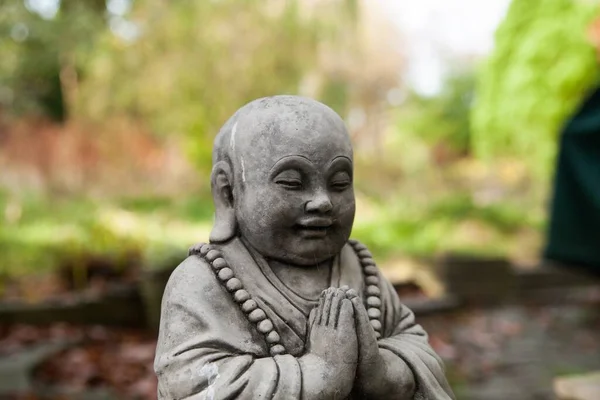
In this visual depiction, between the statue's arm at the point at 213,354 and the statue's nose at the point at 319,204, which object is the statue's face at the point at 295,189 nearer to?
the statue's nose at the point at 319,204

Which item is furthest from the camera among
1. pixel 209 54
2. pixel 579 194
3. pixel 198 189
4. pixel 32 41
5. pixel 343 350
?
pixel 198 189

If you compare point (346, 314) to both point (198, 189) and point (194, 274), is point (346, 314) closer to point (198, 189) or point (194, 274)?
point (194, 274)

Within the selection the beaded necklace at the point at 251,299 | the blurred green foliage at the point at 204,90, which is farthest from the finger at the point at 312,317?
the blurred green foliage at the point at 204,90

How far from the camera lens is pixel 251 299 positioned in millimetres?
2039

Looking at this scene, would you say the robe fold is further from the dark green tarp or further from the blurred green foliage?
the blurred green foliage

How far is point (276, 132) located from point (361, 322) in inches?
25.8

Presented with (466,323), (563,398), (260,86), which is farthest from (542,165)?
(563,398)

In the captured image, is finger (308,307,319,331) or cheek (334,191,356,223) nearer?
finger (308,307,319,331)

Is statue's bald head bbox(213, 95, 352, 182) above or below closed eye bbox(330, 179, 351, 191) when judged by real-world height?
above

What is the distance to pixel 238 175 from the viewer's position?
2.12m

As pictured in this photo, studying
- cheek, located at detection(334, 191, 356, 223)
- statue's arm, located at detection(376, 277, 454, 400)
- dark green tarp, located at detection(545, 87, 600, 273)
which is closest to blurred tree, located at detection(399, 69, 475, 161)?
dark green tarp, located at detection(545, 87, 600, 273)

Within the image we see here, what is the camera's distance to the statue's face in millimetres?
2049

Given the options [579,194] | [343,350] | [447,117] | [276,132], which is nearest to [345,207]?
[276,132]

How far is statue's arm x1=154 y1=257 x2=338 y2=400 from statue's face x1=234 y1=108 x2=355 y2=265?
0.79 feet
